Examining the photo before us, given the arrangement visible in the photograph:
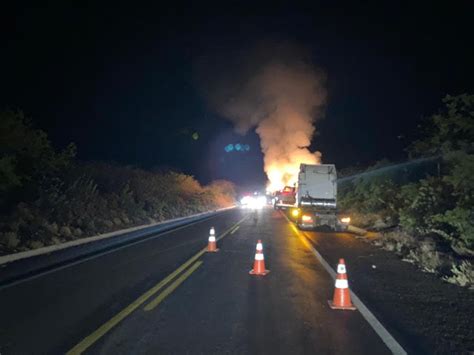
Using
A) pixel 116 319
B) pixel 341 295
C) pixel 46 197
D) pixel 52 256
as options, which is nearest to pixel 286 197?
pixel 46 197

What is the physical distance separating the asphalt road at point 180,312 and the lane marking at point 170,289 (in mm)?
17

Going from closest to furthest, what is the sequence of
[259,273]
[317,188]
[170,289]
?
[170,289]
[259,273]
[317,188]

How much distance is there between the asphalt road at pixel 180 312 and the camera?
17.6 ft

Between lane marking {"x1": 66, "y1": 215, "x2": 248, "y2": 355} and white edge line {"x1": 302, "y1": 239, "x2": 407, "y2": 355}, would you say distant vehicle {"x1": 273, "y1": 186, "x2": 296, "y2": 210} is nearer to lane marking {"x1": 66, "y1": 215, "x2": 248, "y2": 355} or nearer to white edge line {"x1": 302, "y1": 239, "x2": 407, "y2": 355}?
lane marking {"x1": 66, "y1": 215, "x2": 248, "y2": 355}

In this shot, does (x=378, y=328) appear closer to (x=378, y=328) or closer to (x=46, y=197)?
(x=378, y=328)

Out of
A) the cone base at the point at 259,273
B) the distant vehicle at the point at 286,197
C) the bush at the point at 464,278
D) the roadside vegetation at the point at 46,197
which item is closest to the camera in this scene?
the bush at the point at 464,278

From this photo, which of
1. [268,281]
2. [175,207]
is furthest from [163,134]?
[268,281]

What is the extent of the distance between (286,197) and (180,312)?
1436 inches

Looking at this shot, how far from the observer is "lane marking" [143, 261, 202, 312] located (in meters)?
7.12

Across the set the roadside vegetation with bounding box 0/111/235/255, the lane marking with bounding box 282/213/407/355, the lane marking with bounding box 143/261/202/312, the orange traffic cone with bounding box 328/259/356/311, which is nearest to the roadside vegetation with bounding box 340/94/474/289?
the lane marking with bounding box 282/213/407/355

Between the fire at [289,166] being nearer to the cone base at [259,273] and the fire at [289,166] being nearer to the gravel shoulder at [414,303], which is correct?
the gravel shoulder at [414,303]

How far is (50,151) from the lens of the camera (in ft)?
61.6

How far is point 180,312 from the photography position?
267 inches

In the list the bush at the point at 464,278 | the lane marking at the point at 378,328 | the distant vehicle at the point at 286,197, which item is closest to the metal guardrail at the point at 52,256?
the lane marking at the point at 378,328
